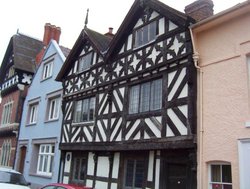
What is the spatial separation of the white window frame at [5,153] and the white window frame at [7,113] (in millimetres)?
1688

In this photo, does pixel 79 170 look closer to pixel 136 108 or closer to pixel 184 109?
pixel 136 108

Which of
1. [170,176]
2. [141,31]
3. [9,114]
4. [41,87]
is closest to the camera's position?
[170,176]

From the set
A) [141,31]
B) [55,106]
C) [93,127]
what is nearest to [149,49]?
[141,31]

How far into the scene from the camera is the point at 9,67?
92.7 ft

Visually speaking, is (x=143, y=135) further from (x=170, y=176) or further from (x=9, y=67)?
(x=9, y=67)

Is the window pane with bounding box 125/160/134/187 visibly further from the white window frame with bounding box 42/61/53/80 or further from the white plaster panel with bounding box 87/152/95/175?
the white window frame with bounding box 42/61/53/80

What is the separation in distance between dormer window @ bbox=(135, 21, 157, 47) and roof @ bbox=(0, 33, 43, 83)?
46.9 ft

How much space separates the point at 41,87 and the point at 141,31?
10.4 metres

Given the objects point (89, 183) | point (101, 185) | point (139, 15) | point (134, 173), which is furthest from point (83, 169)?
point (139, 15)

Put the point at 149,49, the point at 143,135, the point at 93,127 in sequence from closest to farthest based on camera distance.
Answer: the point at 143,135, the point at 149,49, the point at 93,127

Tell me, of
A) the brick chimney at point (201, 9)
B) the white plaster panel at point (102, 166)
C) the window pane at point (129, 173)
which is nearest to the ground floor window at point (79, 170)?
the white plaster panel at point (102, 166)

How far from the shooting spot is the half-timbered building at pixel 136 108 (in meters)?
10.9

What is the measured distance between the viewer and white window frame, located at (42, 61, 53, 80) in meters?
21.4

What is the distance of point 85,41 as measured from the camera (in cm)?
1783
